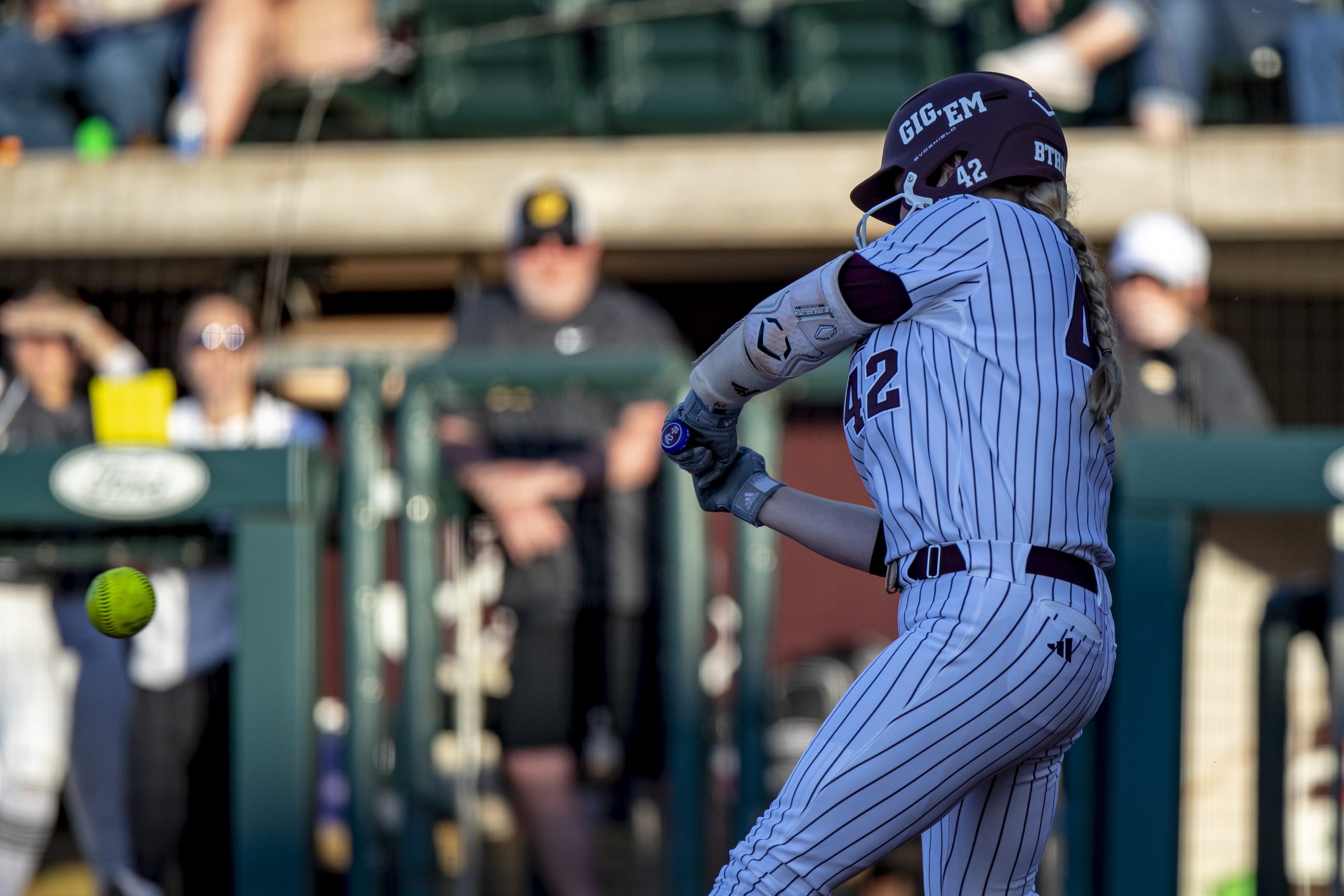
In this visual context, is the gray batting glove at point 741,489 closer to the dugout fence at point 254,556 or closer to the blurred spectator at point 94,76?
the dugout fence at point 254,556

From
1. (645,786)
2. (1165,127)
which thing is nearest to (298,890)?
(645,786)

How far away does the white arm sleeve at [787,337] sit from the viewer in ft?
6.81

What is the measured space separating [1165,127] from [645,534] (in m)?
2.86

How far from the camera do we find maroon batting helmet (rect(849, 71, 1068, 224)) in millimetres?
2207

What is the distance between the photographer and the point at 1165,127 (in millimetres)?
5805

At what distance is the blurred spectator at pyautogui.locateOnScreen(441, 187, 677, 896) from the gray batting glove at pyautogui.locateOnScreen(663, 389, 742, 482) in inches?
76.8

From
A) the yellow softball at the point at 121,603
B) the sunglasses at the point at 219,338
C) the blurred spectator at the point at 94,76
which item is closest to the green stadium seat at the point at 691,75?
the blurred spectator at the point at 94,76

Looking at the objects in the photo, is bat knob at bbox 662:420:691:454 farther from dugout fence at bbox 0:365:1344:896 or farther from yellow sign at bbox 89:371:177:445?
yellow sign at bbox 89:371:177:445

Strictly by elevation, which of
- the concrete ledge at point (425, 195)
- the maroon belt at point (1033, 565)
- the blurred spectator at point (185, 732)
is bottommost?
the blurred spectator at point (185, 732)

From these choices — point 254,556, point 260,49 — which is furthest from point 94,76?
point 254,556

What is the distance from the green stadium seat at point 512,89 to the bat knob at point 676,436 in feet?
14.8

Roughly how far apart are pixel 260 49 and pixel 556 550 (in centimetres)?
321

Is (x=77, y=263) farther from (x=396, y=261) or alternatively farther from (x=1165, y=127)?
(x=1165, y=127)

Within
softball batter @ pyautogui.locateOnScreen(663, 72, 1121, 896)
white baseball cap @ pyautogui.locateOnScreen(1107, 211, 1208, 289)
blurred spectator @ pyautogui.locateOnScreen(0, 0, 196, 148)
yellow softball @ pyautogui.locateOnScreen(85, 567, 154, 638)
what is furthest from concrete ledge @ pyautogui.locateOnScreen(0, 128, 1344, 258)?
softball batter @ pyautogui.locateOnScreen(663, 72, 1121, 896)
